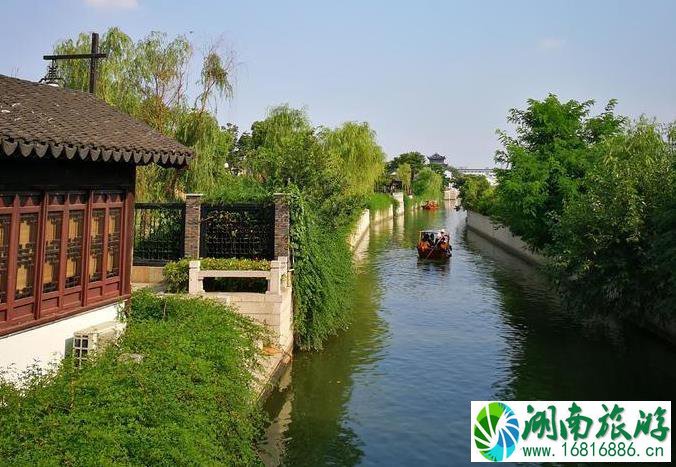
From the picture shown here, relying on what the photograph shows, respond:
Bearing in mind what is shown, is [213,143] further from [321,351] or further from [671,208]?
[671,208]

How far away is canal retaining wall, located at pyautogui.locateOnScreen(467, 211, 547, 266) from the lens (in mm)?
33719

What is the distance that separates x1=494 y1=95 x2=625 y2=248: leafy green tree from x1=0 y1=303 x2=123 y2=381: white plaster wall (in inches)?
857

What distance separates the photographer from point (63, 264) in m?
8.50

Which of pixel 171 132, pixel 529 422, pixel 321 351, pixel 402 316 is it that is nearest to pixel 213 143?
pixel 171 132

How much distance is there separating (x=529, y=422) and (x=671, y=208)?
793 cm

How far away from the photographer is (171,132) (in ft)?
78.0

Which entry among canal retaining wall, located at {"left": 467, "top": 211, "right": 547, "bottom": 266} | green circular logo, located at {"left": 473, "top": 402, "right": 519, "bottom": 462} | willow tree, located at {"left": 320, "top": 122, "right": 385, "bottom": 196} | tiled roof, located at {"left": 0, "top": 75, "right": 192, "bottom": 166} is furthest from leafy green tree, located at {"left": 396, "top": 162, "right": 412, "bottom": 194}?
green circular logo, located at {"left": 473, "top": 402, "right": 519, "bottom": 462}

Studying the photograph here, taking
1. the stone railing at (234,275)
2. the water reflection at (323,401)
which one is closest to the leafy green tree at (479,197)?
the water reflection at (323,401)

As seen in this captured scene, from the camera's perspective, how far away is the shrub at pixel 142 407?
17.4 feet

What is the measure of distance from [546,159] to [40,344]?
24.9m

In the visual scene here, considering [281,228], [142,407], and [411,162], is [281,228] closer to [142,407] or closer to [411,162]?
[142,407]

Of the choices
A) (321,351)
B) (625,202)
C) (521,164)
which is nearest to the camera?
(321,351)

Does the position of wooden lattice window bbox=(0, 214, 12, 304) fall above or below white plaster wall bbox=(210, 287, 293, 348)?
above

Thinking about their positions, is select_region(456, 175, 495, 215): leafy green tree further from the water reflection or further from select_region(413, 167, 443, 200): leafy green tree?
select_region(413, 167, 443, 200): leafy green tree
